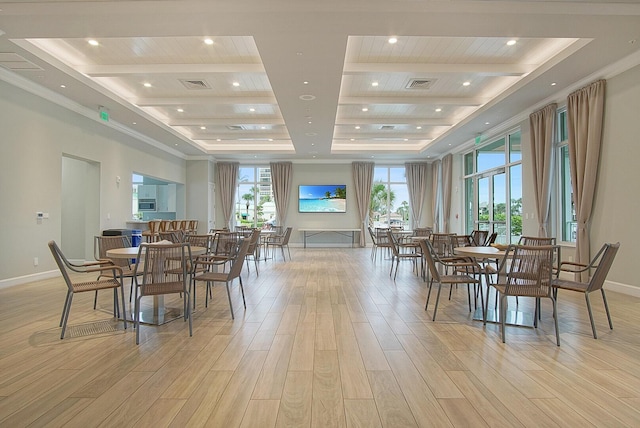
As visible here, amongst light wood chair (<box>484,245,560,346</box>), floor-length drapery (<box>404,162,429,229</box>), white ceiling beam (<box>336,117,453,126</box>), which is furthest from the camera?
floor-length drapery (<box>404,162,429,229</box>)

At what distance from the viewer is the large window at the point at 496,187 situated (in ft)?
28.9

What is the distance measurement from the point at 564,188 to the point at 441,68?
10.9 feet

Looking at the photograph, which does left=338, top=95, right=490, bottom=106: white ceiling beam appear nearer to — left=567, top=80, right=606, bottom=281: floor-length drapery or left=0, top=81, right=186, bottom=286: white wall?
left=567, top=80, right=606, bottom=281: floor-length drapery

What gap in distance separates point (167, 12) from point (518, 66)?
5.32m

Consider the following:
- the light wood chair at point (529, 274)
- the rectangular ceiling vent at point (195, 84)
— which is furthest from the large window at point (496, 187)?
the rectangular ceiling vent at point (195, 84)

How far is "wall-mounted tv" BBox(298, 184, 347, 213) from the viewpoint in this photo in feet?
46.2

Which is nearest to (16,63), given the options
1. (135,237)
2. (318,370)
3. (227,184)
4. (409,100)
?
(135,237)

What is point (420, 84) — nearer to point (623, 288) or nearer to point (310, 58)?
point (310, 58)

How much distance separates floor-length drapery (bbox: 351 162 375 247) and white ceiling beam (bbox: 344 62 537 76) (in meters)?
7.86

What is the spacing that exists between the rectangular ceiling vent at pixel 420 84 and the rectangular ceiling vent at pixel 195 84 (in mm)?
3724

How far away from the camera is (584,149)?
236 inches

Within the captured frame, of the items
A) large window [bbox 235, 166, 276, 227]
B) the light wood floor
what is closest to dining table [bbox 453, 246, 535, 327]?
the light wood floor

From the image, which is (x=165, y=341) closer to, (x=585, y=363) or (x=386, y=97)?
(x=585, y=363)

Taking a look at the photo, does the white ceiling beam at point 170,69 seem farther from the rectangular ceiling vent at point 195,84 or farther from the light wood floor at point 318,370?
the light wood floor at point 318,370
